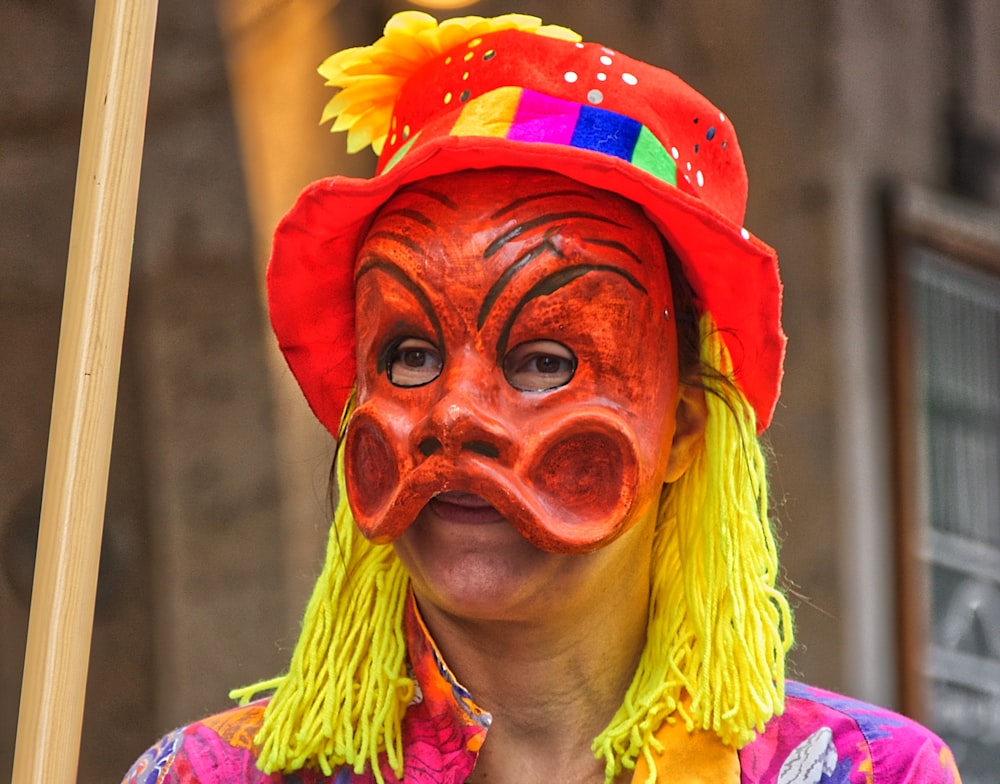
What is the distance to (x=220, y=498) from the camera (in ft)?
11.0

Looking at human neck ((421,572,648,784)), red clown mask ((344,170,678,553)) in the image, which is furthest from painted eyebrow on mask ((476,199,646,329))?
human neck ((421,572,648,784))

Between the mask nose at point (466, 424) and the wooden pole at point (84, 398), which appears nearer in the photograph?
the wooden pole at point (84, 398)

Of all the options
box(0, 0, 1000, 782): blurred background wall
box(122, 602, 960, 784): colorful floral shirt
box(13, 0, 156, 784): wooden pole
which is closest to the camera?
box(13, 0, 156, 784): wooden pole

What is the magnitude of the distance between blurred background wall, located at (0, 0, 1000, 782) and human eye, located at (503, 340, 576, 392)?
4.46 feet

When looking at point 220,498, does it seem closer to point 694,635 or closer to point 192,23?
point 192,23

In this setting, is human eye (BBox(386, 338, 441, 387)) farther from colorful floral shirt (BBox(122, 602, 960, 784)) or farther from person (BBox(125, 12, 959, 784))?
colorful floral shirt (BBox(122, 602, 960, 784))

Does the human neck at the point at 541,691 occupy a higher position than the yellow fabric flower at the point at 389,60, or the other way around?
the yellow fabric flower at the point at 389,60

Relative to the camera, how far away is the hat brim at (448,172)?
1541 mm

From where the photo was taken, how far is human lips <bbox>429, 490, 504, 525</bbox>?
5.07 ft

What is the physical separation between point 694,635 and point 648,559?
91mm

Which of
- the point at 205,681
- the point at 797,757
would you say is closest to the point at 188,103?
the point at 205,681

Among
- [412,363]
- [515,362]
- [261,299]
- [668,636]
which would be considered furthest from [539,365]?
[261,299]

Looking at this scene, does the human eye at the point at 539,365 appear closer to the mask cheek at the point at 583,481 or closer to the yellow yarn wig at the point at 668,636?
the mask cheek at the point at 583,481

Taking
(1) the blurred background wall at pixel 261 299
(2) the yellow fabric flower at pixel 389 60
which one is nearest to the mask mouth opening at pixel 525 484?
(2) the yellow fabric flower at pixel 389 60
